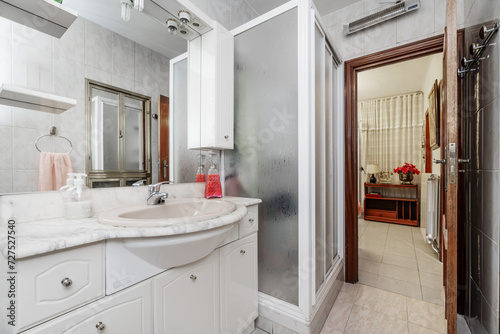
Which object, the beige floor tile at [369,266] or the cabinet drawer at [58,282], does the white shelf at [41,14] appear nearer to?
the cabinet drawer at [58,282]

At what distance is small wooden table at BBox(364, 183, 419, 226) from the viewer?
4102 mm

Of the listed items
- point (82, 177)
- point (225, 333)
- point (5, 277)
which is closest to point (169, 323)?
point (225, 333)

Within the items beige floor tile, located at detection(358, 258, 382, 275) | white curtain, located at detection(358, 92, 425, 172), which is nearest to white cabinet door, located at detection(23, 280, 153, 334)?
beige floor tile, located at detection(358, 258, 382, 275)

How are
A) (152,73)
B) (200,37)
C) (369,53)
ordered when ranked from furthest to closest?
1. (369,53)
2. (200,37)
3. (152,73)

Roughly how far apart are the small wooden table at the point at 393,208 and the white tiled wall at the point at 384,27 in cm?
317

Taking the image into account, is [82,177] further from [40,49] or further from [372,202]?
[372,202]

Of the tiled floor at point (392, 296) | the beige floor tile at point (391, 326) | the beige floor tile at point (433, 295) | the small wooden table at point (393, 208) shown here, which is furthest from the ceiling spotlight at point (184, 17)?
the small wooden table at point (393, 208)

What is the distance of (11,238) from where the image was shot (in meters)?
0.62

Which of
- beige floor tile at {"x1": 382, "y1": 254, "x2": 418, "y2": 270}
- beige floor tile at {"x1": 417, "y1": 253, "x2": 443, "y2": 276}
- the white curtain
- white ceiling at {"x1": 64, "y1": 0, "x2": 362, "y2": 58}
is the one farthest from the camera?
the white curtain

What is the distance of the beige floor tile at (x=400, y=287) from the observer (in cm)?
187

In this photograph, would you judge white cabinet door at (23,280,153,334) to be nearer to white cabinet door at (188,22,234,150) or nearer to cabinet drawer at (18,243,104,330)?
cabinet drawer at (18,243,104,330)

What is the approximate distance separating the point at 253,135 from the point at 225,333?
1.12 meters

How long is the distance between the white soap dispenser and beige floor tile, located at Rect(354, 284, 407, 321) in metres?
1.94

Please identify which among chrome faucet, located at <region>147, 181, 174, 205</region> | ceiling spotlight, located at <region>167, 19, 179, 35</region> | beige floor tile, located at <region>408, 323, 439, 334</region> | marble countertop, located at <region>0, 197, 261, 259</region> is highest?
ceiling spotlight, located at <region>167, 19, 179, 35</region>
